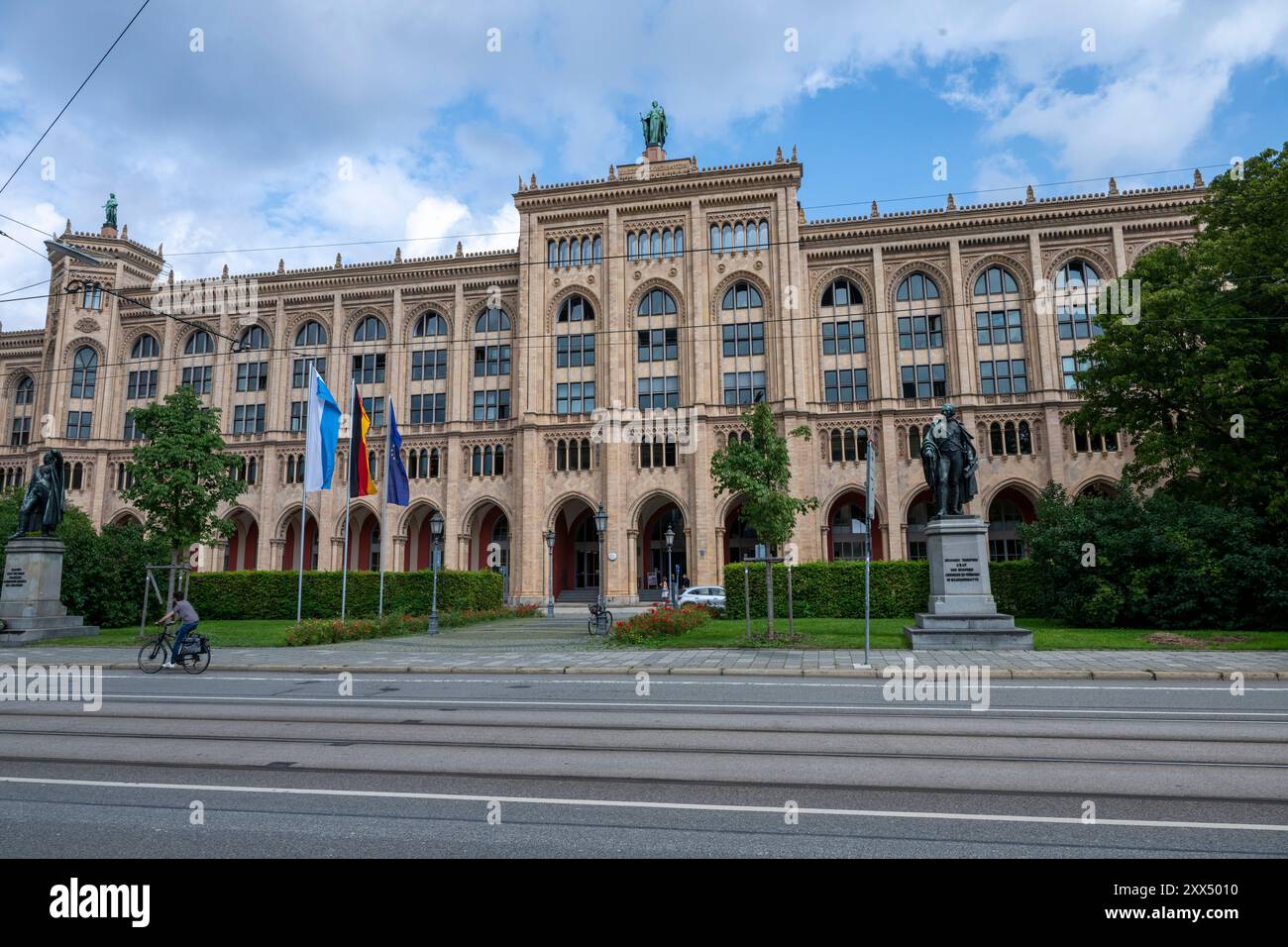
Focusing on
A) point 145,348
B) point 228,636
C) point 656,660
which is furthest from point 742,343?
point 145,348

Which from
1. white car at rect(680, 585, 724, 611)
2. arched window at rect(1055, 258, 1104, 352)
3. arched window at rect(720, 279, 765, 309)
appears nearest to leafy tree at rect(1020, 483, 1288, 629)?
white car at rect(680, 585, 724, 611)

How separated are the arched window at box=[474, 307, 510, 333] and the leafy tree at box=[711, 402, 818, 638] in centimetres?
3222

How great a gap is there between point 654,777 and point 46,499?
25.9 m

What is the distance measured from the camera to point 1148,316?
23.5 m

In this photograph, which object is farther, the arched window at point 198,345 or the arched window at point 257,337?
the arched window at point 198,345

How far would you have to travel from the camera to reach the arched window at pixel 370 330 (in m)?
49.2

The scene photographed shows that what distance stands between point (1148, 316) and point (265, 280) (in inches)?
1984

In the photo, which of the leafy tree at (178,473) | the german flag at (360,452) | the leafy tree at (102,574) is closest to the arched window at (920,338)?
the german flag at (360,452)

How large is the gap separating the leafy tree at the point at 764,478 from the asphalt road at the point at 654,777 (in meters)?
8.04

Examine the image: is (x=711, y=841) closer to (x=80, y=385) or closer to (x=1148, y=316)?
(x=1148, y=316)

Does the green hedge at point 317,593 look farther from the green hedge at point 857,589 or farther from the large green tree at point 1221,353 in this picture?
the large green tree at point 1221,353

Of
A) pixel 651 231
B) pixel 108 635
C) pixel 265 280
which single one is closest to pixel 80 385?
pixel 265 280

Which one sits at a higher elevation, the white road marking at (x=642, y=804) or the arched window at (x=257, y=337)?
the arched window at (x=257, y=337)

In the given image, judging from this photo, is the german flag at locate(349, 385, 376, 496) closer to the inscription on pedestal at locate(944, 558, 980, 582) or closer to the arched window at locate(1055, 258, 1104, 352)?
the inscription on pedestal at locate(944, 558, 980, 582)
